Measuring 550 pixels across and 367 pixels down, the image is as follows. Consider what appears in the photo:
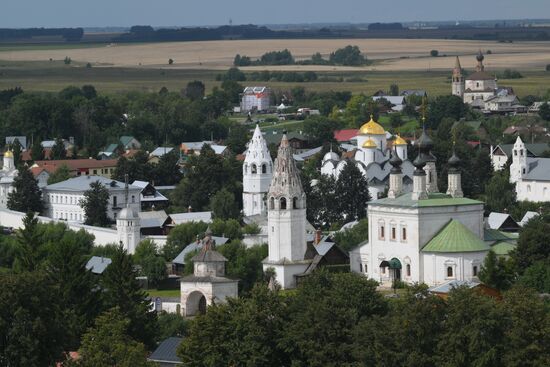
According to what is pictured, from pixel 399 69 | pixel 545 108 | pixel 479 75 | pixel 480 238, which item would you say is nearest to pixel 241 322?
pixel 480 238

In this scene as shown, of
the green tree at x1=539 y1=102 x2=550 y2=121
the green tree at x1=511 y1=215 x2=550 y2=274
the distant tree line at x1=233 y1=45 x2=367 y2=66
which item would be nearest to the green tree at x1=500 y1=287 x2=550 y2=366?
the green tree at x1=511 y1=215 x2=550 y2=274

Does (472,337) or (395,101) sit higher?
(395,101)

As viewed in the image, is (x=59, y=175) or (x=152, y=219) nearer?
(x=152, y=219)

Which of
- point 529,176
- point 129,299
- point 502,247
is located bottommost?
point 129,299

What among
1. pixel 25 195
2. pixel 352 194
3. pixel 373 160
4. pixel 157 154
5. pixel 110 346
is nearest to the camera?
pixel 110 346

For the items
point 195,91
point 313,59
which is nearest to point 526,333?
point 195,91

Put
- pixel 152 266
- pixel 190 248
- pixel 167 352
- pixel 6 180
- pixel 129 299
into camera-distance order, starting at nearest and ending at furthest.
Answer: pixel 167 352
pixel 129 299
pixel 152 266
pixel 190 248
pixel 6 180

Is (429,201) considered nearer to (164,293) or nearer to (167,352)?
(164,293)

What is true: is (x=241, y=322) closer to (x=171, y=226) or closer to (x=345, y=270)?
(x=345, y=270)

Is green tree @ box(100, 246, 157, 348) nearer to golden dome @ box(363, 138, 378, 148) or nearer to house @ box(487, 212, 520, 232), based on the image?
house @ box(487, 212, 520, 232)

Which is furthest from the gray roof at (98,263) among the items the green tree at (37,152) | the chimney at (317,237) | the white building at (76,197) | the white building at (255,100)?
the white building at (255,100)
